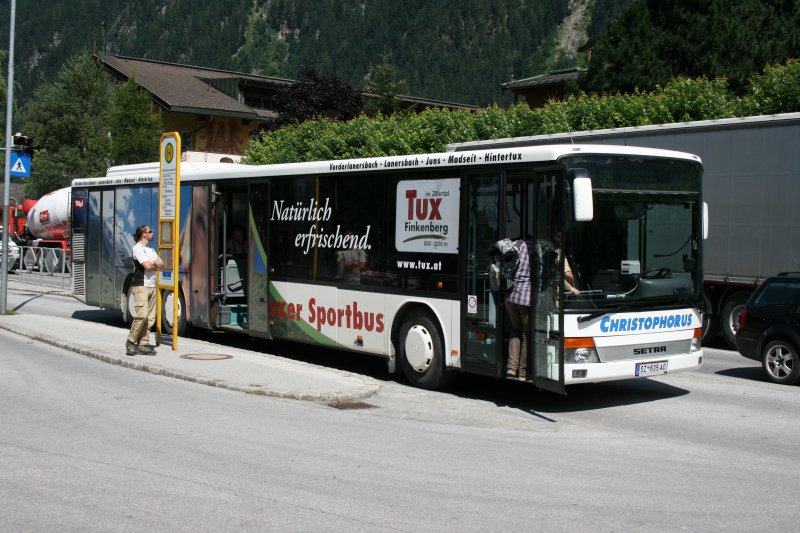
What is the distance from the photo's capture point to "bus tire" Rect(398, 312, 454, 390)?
1147cm

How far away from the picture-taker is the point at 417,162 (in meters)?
11.7

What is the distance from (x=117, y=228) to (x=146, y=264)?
5452 millimetres

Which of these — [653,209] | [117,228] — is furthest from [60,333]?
[653,209]

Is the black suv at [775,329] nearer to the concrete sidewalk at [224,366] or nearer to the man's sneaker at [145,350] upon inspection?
the concrete sidewalk at [224,366]

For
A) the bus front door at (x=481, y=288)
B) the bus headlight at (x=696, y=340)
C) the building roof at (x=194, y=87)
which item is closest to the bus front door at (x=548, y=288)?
the bus front door at (x=481, y=288)

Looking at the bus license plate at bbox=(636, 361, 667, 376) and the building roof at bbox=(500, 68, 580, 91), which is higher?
the building roof at bbox=(500, 68, 580, 91)

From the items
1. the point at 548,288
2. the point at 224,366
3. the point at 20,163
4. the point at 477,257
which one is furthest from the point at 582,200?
the point at 20,163

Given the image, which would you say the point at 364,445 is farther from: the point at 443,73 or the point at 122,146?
the point at 443,73

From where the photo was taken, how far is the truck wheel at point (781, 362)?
12.3 metres

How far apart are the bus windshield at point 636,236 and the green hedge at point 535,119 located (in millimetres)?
9797

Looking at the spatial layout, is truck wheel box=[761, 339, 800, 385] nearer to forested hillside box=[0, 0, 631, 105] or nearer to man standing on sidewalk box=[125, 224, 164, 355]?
man standing on sidewalk box=[125, 224, 164, 355]

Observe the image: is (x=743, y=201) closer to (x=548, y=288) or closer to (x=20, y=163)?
(x=548, y=288)

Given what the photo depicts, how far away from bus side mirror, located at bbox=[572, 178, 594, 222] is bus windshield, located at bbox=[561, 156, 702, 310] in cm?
21

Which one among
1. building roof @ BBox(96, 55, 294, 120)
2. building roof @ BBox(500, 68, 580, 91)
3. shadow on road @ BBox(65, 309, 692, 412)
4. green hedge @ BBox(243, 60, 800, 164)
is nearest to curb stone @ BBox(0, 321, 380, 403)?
shadow on road @ BBox(65, 309, 692, 412)
